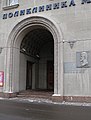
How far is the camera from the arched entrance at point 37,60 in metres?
21.2

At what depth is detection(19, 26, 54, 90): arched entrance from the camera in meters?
21.2

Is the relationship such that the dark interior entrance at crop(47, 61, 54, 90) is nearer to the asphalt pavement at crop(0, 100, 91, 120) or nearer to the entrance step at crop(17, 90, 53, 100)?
the entrance step at crop(17, 90, 53, 100)

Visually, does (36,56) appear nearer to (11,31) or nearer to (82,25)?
(11,31)

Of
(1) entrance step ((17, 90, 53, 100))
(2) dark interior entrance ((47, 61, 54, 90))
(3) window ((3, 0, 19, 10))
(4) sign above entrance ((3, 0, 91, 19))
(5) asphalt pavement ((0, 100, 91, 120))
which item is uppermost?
(3) window ((3, 0, 19, 10))

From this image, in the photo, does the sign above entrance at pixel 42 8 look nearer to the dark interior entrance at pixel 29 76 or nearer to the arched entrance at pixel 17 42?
the arched entrance at pixel 17 42

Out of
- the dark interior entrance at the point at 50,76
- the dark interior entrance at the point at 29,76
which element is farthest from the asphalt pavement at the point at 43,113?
the dark interior entrance at the point at 50,76

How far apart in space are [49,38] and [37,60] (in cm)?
275

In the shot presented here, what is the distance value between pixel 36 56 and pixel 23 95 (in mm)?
6518

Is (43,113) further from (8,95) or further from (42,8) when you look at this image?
(42,8)

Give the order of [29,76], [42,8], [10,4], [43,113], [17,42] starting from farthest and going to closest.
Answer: [29,76] < [10,4] < [17,42] < [42,8] < [43,113]

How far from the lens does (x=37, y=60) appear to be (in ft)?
82.5

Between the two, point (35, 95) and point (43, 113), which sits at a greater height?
point (35, 95)

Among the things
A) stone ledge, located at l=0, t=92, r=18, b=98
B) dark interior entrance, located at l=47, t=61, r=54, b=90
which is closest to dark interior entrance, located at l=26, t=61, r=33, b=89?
dark interior entrance, located at l=47, t=61, r=54, b=90

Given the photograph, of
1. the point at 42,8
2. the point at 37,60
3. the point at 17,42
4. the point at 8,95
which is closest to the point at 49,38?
the point at 37,60
